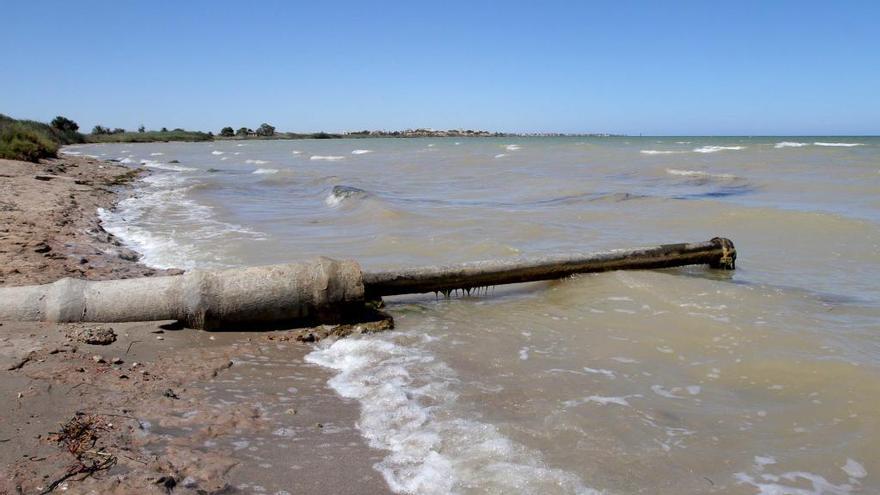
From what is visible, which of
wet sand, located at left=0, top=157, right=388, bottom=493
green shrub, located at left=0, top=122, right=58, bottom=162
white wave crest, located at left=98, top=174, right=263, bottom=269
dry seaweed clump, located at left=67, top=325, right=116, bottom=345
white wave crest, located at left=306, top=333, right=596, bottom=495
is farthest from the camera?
A: green shrub, located at left=0, top=122, right=58, bottom=162

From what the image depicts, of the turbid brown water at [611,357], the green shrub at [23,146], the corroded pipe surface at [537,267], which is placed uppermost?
the green shrub at [23,146]

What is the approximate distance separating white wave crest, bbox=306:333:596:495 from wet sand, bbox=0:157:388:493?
0.41 ft

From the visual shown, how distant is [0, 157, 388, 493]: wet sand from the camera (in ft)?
8.63

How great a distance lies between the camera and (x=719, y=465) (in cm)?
306

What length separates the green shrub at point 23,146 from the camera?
17953mm

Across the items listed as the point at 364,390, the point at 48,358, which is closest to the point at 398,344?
the point at 364,390

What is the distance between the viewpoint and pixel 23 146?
18.6 metres

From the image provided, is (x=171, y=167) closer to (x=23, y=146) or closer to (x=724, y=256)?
(x=23, y=146)

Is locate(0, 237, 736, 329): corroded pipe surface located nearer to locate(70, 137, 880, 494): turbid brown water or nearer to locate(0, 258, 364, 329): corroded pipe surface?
locate(0, 258, 364, 329): corroded pipe surface

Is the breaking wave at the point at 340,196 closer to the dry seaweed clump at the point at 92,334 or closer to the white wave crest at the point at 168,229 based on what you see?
the white wave crest at the point at 168,229

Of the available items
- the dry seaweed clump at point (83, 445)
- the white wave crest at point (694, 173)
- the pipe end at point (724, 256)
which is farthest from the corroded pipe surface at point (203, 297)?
the white wave crest at point (694, 173)

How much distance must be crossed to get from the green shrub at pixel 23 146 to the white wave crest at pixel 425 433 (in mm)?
18314

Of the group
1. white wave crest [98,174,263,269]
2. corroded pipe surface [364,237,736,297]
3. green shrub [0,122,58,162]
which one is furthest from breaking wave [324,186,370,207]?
green shrub [0,122,58,162]

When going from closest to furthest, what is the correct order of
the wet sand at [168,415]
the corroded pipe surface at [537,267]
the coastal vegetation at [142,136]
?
the wet sand at [168,415] → the corroded pipe surface at [537,267] → the coastal vegetation at [142,136]
